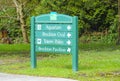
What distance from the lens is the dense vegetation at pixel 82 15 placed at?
2920 centimetres

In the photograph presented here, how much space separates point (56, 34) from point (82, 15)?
62.8 feet

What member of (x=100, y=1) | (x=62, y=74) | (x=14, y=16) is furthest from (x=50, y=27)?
(x=100, y=1)

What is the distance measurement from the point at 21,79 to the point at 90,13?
21.5 metres

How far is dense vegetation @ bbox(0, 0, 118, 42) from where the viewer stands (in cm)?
2920

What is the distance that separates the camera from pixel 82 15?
30984mm

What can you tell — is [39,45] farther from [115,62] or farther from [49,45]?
[115,62]

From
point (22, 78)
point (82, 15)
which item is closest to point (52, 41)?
point (22, 78)

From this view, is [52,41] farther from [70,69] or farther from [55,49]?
[70,69]

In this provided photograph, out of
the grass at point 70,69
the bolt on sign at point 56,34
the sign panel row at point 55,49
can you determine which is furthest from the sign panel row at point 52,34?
the grass at point 70,69

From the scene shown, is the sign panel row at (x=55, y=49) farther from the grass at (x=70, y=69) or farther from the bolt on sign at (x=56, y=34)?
the grass at (x=70, y=69)

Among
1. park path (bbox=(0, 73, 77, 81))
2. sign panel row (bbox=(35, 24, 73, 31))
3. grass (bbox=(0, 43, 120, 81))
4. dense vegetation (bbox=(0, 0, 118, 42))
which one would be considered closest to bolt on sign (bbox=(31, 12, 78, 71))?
sign panel row (bbox=(35, 24, 73, 31))

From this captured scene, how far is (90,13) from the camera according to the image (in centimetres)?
3172

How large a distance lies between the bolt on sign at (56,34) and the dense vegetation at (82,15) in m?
16.1

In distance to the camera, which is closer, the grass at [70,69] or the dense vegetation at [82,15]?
the grass at [70,69]
